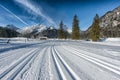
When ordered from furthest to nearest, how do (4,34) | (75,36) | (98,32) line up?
(4,34) → (75,36) → (98,32)

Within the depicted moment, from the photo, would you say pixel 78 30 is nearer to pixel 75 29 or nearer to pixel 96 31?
pixel 75 29

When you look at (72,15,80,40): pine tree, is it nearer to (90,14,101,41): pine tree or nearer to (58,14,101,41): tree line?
(58,14,101,41): tree line

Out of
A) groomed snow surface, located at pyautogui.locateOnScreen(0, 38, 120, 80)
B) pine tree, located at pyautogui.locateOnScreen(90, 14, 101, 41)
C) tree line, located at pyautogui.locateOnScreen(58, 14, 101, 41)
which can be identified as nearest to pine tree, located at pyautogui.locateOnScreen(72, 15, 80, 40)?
tree line, located at pyautogui.locateOnScreen(58, 14, 101, 41)

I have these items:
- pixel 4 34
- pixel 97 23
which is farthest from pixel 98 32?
pixel 4 34

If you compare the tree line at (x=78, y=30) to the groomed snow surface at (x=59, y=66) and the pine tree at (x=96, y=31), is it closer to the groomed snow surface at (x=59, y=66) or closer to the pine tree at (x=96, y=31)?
the pine tree at (x=96, y=31)

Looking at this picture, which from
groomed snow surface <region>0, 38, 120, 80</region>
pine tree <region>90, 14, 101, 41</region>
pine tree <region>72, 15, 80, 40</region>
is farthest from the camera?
pine tree <region>72, 15, 80, 40</region>

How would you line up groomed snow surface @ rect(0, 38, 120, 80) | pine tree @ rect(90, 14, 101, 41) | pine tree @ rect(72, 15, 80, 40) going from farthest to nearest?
pine tree @ rect(72, 15, 80, 40) < pine tree @ rect(90, 14, 101, 41) < groomed snow surface @ rect(0, 38, 120, 80)

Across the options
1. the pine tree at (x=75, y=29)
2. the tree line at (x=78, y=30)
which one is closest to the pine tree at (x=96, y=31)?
the tree line at (x=78, y=30)

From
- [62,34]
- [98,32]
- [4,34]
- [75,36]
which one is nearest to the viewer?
[98,32]

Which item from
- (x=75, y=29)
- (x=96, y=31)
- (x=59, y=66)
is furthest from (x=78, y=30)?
(x=59, y=66)

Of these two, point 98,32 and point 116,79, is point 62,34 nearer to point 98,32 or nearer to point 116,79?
point 98,32

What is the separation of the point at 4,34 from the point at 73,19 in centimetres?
9755

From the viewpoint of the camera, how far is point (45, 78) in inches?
245

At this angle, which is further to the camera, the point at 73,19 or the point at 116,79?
the point at 73,19
